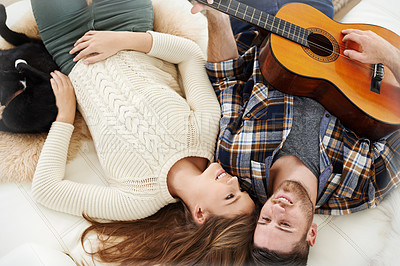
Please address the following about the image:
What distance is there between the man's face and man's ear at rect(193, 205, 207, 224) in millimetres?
166

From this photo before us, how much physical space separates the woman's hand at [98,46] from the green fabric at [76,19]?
6 cm

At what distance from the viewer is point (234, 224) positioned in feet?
2.67

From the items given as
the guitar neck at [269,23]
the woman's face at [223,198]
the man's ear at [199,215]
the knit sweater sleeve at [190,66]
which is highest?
the guitar neck at [269,23]

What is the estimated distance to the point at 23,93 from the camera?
1.01m

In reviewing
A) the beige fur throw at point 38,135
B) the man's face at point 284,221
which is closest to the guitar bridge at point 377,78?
the man's face at point 284,221

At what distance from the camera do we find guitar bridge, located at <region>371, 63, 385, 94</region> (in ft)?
2.96

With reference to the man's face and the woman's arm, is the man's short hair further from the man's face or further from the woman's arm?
the woman's arm

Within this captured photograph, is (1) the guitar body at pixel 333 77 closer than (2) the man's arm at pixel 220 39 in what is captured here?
Yes

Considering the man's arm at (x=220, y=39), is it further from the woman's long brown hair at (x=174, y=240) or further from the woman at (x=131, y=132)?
the woman's long brown hair at (x=174, y=240)

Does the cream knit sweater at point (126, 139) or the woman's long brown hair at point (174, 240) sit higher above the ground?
the cream knit sweater at point (126, 139)

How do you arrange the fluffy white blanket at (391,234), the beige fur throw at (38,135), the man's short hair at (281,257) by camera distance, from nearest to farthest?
the man's short hair at (281,257)
the fluffy white blanket at (391,234)
the beige fur throw at (38,135)

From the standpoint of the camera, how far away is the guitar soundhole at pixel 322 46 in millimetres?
932

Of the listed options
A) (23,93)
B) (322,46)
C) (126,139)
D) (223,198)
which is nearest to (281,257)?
(223,198)

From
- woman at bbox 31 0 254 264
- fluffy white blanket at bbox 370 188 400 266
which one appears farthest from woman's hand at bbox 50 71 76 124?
fluffy white blanket at bbox 370 188 400 266
